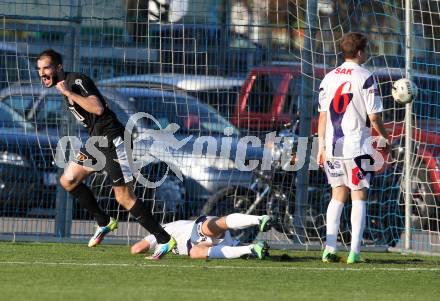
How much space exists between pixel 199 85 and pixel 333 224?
10.2 feet

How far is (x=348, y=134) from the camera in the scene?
1062 cm

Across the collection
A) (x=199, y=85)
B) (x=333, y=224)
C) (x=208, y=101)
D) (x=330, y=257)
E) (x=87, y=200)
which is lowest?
(x=330, y=257)

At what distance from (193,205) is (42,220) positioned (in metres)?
1.66

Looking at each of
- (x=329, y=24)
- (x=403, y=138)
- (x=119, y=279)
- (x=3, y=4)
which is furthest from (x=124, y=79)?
(x=119, y=279)

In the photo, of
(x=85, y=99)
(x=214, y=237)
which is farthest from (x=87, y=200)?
(x=214, y=237)

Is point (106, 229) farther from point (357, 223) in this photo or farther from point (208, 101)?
point (357, 223)

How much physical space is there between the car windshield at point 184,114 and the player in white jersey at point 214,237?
237cm

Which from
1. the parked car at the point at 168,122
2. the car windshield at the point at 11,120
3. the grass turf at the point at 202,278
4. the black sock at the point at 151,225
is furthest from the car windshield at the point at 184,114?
the black sock at the point at 151,225

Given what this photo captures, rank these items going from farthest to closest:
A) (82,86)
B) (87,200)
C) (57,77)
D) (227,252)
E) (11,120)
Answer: (11,120)
(87,200)
(57,77)
(82,86)
(227,252)

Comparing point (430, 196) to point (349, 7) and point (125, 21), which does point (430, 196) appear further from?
point (125, 21)

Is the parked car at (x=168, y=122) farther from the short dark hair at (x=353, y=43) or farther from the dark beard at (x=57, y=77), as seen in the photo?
the short dark hair at (x=353, y=43)

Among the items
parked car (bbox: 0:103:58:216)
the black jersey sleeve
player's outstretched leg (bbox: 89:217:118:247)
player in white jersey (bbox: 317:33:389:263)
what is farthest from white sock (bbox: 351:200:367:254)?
parked car (bbox: 0:103:58:216)

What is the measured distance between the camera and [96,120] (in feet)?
35.7

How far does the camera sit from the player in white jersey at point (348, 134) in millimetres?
10531
